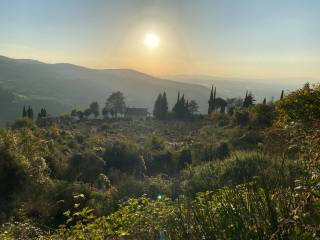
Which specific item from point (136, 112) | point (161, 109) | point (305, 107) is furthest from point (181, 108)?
point (305, 107)

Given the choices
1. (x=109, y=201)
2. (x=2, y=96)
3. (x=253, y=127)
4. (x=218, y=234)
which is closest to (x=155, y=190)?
(x=109, y=201)

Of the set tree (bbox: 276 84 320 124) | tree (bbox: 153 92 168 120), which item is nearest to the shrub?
tree (bbox: 276 84 320 124)

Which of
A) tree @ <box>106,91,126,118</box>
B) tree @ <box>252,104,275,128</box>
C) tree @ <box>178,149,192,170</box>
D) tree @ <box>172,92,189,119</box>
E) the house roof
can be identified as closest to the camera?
tree @ <box>252,104,275,128</box>

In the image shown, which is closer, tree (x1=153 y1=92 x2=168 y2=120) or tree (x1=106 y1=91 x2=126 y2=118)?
tree (x1=153 y1=92 x2=168 y2=120)

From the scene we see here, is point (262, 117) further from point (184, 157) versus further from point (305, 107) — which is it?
point (305, 107)

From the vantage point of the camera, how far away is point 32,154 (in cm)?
1955

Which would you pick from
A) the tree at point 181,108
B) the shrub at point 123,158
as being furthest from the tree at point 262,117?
the tree at point 181,108

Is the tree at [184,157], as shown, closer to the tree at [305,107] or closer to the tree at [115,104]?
the tree at [305,107]

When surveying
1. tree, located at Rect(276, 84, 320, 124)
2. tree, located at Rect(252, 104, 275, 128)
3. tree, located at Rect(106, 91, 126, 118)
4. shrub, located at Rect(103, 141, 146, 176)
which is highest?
tree, located at Rect(276, 84, 320, 124)

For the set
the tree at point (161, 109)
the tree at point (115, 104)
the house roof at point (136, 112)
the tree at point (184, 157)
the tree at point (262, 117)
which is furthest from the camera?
the house roof at point (136, 112)

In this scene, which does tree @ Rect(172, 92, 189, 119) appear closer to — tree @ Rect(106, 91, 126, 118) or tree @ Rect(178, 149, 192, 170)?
tree @ Rect(106, 91, 126, 118)

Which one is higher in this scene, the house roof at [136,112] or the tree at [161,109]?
the tree at [161,109]

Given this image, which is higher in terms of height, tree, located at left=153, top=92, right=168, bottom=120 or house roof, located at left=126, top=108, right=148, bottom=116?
tree, located at left=153, top=92, right=168, bottom=120

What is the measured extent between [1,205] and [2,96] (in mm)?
184405
